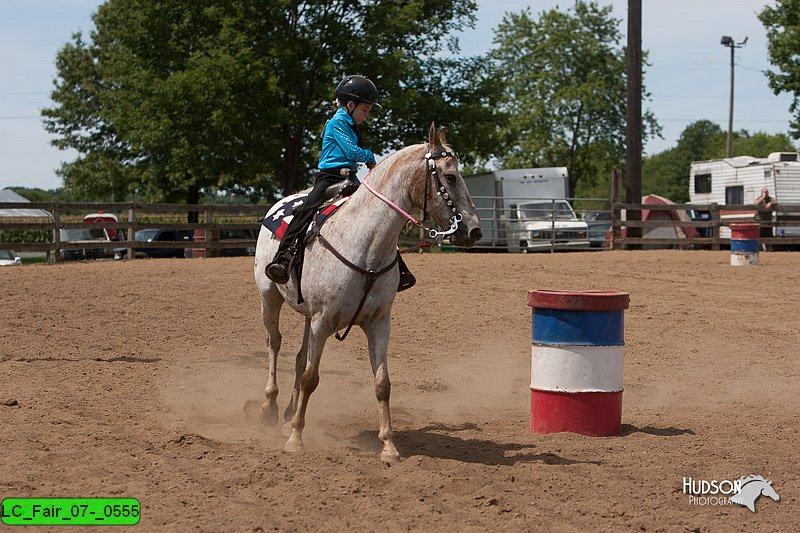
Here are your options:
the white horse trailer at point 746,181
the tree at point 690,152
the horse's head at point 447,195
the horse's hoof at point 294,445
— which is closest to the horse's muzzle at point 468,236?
the horse's head at point 447,195

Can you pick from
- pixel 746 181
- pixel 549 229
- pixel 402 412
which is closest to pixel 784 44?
pixel 746 181

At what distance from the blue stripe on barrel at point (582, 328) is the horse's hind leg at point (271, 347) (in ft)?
8.14

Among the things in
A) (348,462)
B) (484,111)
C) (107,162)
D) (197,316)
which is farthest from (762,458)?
(107,162)

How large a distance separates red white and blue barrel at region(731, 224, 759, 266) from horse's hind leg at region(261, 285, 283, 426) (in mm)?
14719

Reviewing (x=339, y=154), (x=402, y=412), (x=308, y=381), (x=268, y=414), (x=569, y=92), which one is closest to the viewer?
(x=308, y=381)

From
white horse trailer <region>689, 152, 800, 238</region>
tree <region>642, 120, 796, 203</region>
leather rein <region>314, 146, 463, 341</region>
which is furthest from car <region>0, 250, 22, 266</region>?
tree <region>642, 120, 796, 203</region>

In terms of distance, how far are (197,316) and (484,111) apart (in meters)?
21.5

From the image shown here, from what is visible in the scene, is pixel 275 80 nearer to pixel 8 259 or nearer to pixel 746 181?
pixel 8 259

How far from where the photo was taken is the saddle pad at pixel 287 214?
7.30m

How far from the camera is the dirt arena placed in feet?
17.7

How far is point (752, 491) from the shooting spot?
5.73m

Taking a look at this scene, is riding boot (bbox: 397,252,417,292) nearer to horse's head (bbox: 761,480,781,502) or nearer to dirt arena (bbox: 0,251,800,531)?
dirt arena (bbox: 0,251,800,531)

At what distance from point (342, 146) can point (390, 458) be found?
250 cm

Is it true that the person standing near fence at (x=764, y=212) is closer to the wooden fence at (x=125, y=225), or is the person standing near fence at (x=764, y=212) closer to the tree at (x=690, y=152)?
the wooden fence at (x=125, y=225)
